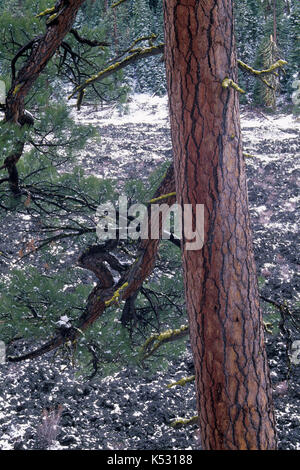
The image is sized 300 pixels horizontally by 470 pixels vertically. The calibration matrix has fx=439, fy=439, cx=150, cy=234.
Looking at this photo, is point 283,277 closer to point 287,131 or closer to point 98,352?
point 98,352

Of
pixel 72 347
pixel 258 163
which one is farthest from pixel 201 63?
pixel 258 163

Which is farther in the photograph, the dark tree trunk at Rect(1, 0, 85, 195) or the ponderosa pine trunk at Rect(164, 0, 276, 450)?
the dark tree trunk at Rect(1, 0, 85, 195)

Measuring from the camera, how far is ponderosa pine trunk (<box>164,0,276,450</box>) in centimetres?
170

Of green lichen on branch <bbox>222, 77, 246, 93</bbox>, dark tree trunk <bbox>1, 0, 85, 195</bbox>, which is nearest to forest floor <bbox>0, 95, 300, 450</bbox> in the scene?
green lichen on branch <bbox>222, 77, 246, 93</bbox>

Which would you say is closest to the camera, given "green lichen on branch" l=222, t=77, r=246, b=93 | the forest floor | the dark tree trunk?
"green lichen on branch" l=222, t=77, r=246, b=93

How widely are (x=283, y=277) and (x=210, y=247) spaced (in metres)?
6.07

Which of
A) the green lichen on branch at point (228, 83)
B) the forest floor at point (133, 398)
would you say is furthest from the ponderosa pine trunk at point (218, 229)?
the forest floor at point (133, 398)

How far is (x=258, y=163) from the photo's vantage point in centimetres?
1157

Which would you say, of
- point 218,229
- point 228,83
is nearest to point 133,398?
point 218,229

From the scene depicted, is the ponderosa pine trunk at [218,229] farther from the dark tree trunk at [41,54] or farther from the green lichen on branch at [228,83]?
the dark tree trunk at [41,54]

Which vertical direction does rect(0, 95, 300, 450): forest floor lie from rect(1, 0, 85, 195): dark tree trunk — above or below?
below

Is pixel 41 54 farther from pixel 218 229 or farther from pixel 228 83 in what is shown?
pixel 218 229

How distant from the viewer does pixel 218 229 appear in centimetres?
176

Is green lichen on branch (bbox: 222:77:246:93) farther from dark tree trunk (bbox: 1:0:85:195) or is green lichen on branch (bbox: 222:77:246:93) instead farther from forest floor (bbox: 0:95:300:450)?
forest floor (bbox: 0:95:300:450)
